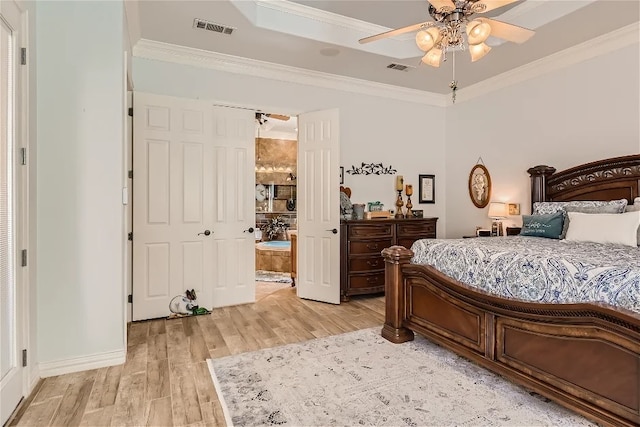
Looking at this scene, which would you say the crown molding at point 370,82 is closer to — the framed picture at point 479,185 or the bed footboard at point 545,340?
the framed picture at point 479,185

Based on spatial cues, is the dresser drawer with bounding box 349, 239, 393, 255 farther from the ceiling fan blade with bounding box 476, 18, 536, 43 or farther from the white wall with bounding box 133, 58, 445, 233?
the ceiling fan blade with bounding box 476, 18, 536, 43

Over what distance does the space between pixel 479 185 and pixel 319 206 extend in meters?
2.48

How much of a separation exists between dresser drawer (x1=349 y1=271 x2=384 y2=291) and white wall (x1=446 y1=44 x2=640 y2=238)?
1761mm

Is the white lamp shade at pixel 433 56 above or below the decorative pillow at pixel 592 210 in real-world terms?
above

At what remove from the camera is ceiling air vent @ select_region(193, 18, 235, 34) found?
11.8ft

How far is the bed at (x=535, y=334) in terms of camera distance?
172 cm

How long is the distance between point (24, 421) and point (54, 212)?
1.32 m

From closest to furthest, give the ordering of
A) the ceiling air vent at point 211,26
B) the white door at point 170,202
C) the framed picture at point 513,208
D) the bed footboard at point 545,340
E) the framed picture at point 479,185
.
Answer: the bed footboard at point 545,340
the ceiling air vent at point 211,26
the white door at point 170,202
the framed picture at point 513,208
the framed picture at point 479,185

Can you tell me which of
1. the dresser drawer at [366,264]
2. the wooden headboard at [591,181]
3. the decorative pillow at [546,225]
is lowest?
the dresser drawer at [366,264]

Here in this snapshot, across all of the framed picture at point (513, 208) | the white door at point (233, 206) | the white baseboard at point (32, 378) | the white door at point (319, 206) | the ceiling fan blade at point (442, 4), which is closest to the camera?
the white baseboard at point (32, 378)

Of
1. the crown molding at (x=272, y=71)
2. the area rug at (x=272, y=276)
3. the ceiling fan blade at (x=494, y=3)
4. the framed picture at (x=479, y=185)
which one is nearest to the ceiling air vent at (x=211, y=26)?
the crown molding at (x=272, y=71)

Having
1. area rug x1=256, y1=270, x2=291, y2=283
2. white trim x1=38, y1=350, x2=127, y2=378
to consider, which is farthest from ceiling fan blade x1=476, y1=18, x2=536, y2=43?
area rug x1=256, y1=270, x2=291, y2=283

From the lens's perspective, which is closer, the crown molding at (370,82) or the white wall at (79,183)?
the white wall at (79,183)

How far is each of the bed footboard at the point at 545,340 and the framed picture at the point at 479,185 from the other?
113 inches
